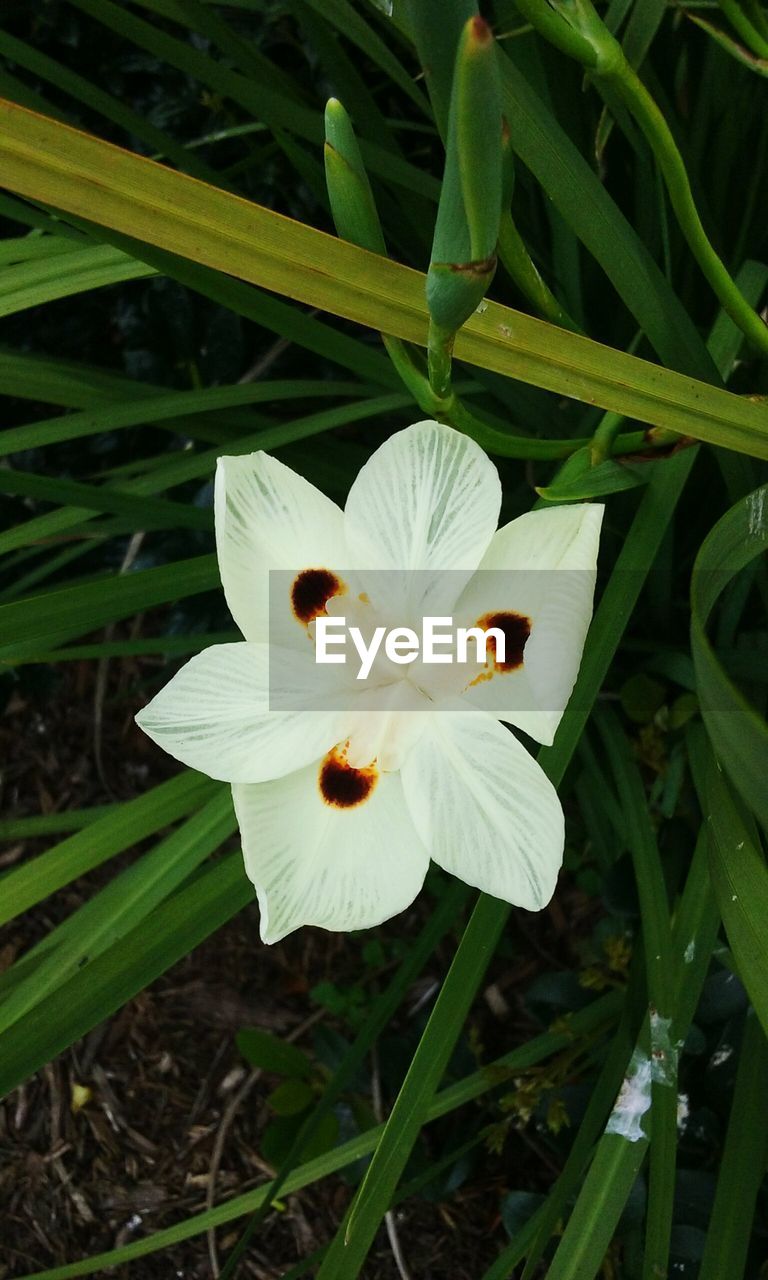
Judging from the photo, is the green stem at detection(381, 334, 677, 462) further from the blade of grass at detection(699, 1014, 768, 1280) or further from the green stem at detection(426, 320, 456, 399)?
the blade of grass at detection(699, 1014, 768, 1280)

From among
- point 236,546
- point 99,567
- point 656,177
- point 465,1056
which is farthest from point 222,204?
point 465,1056

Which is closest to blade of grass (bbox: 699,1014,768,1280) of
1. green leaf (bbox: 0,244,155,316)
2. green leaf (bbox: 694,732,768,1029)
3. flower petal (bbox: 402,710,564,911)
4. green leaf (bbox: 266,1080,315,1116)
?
green leaf (bbox: 694,732,768,1029)

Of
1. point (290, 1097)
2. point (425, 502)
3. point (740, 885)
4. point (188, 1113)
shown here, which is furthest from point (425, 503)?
point (188, 1113)

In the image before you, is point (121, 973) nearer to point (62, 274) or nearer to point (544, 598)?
point (544, 598)

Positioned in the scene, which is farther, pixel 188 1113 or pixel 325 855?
pixel 188 1113

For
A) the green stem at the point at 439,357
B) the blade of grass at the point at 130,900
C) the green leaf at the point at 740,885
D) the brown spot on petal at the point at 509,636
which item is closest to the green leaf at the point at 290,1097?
the blade of grass at the point at 130,900

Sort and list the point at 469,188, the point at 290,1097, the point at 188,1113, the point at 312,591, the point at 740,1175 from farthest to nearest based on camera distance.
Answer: the point at 188,1113
the point at 290,1097
the point at 740,1175
the point at 312,591
the point at 469,188

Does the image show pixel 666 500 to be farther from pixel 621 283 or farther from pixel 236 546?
pixel 236 546
